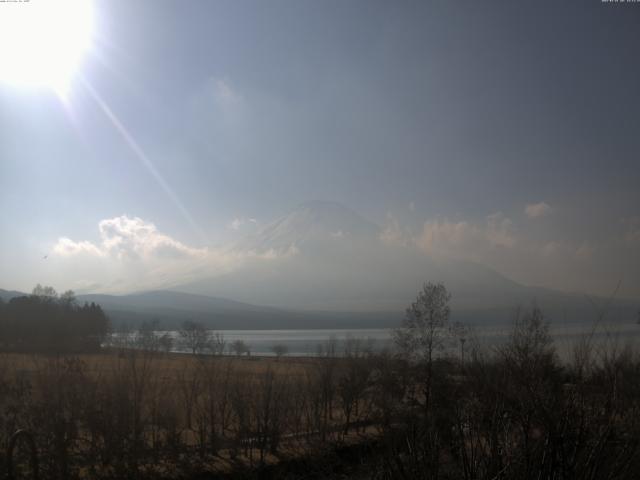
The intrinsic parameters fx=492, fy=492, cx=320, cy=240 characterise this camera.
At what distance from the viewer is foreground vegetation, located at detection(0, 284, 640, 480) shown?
16.5 feet

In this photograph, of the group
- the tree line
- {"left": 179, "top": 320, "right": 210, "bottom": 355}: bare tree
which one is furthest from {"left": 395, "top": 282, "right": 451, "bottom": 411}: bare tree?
{"left": 179, "top": 320, "right": 210, "bottom": 355}: bare tree

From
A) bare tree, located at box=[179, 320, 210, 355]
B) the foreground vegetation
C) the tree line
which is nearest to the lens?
the foreground vegetation

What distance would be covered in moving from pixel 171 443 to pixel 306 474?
6.58 m

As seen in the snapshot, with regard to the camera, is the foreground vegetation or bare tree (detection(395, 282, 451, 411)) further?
bare tree (detection(395, 282, 451, 411))

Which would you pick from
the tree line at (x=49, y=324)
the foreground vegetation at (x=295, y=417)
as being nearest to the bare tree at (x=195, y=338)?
the tree line at (x=49, y=324)

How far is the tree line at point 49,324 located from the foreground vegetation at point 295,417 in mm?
10776

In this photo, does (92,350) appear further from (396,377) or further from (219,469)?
(396,377)

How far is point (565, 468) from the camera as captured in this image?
4770 millimetres

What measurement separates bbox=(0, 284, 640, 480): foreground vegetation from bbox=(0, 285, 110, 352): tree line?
10.8 m

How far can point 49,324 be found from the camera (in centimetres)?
4556

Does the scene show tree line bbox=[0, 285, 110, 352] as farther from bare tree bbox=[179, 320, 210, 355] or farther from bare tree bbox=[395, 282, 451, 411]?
Result: bare tree bbox=[395, 282, 451, 411]

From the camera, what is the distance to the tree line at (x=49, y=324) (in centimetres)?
3656

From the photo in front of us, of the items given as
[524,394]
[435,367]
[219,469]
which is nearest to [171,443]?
[219,469]

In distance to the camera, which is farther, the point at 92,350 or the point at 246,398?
the point at 92,350
